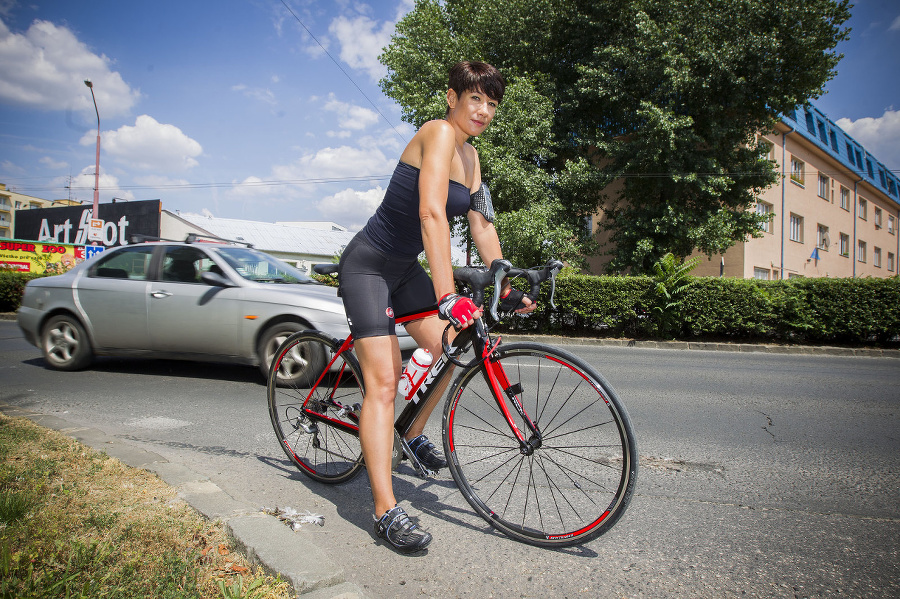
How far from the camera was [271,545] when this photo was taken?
2.13 meters

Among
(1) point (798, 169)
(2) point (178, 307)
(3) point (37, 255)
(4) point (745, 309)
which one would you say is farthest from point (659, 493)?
(3) point (37, 255)

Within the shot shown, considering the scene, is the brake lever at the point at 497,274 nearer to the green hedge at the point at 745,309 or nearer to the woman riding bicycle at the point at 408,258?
the woman riding bicycle at the point at 408,258

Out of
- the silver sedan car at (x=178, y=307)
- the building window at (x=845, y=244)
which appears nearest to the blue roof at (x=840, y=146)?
the building window at (x=845, y=244)

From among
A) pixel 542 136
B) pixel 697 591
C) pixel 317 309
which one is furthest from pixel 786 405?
pixel 542 136

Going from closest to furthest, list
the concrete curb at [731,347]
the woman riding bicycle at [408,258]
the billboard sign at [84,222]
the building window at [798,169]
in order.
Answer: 1. the woman riding bicycle at [408,258]
2. the concrete curb at [731,347]
3. the building window at [798,169]
4. the billboard sign at [84,222]

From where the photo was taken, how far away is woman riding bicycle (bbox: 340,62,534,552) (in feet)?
7.54

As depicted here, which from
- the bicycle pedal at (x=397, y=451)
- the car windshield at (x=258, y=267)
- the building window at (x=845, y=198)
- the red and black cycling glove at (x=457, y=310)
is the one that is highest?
the building window at (x=845, y=198)

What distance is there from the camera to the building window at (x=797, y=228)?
30.7m

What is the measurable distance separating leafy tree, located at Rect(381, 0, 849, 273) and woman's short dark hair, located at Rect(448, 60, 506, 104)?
17.2m

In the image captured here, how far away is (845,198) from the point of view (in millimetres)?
37094

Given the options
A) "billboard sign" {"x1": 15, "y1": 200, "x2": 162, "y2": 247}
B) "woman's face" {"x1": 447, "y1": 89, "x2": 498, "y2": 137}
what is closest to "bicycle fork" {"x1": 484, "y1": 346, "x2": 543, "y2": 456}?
"woman's face" {"x1": 447, "y1": 89, "x2": 498, "y2": 137}

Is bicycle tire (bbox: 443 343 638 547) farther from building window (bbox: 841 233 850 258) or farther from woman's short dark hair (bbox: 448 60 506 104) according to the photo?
building window (bbox: 841 233 850 258)

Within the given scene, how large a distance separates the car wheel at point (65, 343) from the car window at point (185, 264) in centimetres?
142

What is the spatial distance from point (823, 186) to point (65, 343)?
39995 mm
